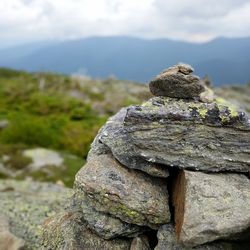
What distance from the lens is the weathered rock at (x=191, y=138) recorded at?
13.7 metres

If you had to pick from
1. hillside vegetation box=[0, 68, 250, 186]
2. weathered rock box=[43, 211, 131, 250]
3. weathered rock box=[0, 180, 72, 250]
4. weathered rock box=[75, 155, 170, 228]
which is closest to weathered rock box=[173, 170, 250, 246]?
weathered rock box=[75, 155, 170, 228]

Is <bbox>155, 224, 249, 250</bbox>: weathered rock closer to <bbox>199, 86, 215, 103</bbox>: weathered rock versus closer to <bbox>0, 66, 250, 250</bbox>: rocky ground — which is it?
<bbox>0, 66, 250, 250</bbox>: rocky ground

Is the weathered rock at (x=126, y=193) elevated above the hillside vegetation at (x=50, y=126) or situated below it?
above

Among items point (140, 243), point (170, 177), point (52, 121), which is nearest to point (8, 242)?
point (140, 243)

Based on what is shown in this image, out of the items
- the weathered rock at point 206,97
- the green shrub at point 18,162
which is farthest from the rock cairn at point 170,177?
the green shrub at point 18,162

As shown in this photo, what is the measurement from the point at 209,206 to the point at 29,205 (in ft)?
79.4

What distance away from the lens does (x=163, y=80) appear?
14.8m

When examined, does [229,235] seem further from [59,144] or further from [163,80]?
[59,144]

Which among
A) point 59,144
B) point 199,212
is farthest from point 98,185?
point 59,144

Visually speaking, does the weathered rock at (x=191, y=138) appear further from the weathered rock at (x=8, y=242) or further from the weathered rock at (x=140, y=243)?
the weathered rock at (x=8, y=242)

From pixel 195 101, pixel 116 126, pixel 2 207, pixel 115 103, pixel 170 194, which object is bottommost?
pixel 115 103

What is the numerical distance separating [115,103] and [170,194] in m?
93.3

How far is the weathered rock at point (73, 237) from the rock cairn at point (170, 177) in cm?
4

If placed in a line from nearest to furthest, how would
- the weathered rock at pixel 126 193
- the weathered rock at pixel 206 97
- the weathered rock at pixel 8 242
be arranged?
1. the weathered rock at pixel 126 193
2. the weathered rock at pixel 206 97
3. the weathered rock at pixel 8 242
